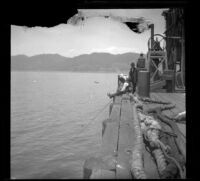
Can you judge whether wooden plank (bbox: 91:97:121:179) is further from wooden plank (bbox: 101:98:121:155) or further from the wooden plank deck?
the wooden plank deck

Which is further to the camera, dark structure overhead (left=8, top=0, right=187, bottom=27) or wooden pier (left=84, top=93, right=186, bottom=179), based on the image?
wooden pier (left=84, top=93, right=186, bottom=179)

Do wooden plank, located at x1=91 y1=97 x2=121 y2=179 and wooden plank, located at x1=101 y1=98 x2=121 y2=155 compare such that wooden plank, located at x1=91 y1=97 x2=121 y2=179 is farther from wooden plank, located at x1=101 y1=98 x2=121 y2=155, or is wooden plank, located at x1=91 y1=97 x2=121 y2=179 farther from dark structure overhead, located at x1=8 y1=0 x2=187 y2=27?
dark structure overhead, located at x1=8 y1=0 x2=187 y2=27

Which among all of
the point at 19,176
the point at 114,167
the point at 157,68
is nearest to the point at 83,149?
the point at 19,176

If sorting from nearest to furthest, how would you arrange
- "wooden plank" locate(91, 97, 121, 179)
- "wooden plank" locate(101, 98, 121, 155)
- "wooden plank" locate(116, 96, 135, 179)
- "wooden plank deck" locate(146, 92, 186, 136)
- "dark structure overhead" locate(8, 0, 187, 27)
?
1. "dark structure overhead" locate(8, 0, 187, 27)
2. "wooden plank" locate(91, 97, 121, 179)
3. "wooden plank" locate(116, 96, 135, 179)
4. "wooden plank" locate(101, 98, 121, 155)
5. "wooden plank deck" locate(146, 92, 186, 136)

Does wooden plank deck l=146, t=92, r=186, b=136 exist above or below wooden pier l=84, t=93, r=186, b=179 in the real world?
above

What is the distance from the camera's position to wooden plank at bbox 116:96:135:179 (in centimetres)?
338

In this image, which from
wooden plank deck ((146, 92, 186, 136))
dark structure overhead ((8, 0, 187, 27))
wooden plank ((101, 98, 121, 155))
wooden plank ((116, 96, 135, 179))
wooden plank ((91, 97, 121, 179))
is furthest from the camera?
wooden plank deck ((146, 92, 186, 136))

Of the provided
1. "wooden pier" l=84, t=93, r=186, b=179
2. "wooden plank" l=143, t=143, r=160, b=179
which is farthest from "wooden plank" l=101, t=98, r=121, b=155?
"wooden plank" l=143, t=143, r=160, b=179

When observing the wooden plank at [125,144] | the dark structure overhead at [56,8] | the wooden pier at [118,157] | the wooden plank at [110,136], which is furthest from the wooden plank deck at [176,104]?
the dark structure overhead at [56,8]

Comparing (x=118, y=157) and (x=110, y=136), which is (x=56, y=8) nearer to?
(x=118, y=157)

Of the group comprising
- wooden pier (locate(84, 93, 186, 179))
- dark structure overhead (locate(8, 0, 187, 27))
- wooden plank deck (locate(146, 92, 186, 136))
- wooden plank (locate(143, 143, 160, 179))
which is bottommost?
wooden plank (locate(143, 143, 160, 179))

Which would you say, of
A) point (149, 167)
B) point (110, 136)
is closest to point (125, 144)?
point (110, 136)
